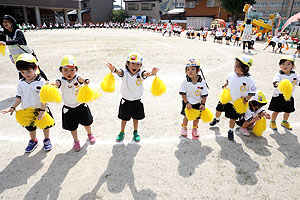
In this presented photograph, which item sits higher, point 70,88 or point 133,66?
point 133,66

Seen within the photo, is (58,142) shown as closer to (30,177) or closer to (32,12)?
(30,177)

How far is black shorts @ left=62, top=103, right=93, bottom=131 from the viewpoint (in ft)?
10.7

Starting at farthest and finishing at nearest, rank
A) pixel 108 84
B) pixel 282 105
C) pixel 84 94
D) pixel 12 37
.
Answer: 1. pixel 12 37
2. pixel 282 105
3. pixel 108 84
4. pixel 84 94

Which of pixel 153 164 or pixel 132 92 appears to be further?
pixel 132 92

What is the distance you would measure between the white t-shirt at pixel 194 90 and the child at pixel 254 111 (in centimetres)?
108

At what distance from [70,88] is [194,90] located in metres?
2.11

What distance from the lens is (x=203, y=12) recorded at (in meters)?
45.4

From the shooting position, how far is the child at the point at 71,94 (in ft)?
9.79

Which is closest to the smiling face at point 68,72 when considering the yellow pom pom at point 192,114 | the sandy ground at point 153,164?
the sandy ground at point 153,164

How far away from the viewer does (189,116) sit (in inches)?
138

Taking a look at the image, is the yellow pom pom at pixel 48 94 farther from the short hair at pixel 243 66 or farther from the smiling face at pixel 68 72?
the short hair at pixel 243 66

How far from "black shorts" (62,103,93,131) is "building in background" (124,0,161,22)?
2213 inches

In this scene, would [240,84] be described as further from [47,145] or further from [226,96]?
[47,145]

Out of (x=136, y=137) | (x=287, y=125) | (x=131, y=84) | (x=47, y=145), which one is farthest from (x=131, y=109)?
(x=287, y=125)
